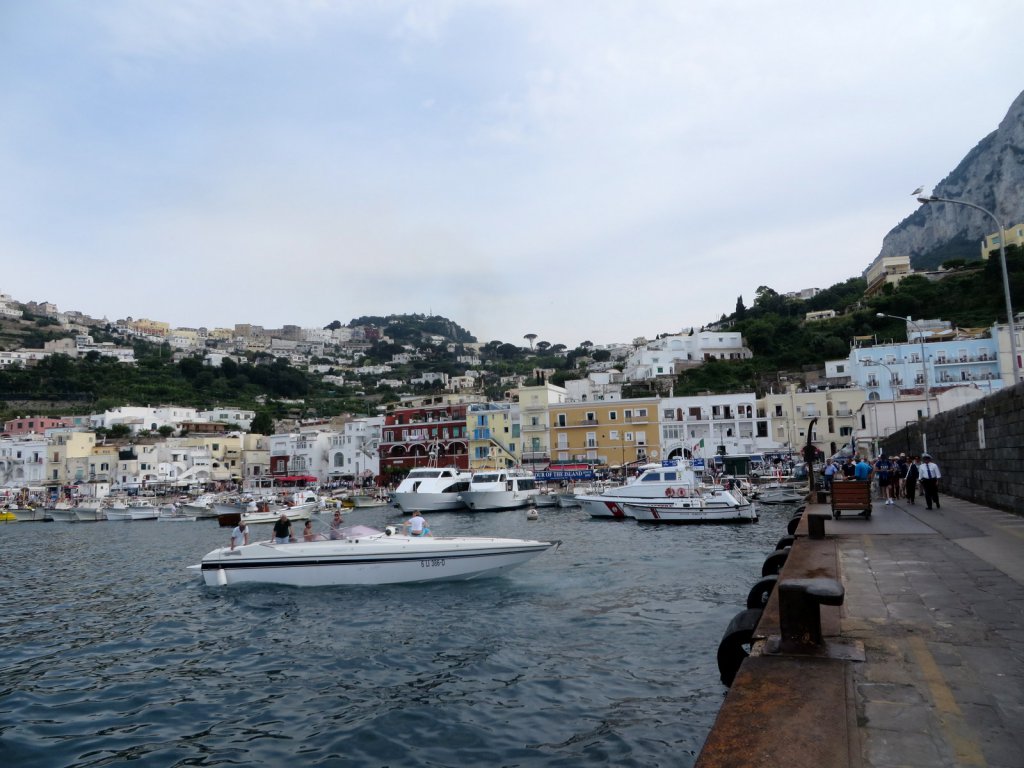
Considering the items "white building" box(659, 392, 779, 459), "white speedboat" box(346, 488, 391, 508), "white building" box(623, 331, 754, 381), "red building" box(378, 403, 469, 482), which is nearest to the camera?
"white building" box(659, 392, 779, 459)

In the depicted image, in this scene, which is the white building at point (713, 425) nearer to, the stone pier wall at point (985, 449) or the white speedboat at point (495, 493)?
the white speedboat at point (495, 493)

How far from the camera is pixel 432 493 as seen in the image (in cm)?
5709

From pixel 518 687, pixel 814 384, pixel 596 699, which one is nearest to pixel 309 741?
pixel 518 687

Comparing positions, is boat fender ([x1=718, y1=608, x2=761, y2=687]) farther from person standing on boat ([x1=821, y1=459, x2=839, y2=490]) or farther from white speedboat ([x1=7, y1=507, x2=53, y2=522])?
white speedboat ([x1=7, y1=507, x2=53, y2=522])

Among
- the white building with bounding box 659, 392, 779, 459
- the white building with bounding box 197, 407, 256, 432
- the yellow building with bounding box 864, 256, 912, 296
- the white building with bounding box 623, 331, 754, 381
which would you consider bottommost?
the white building with bounding box 659, 392, 779, 459

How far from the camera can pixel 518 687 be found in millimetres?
9555

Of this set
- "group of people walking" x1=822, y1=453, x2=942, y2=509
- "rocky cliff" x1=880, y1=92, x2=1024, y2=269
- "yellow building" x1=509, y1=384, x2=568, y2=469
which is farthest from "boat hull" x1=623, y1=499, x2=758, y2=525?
"rocky cliff" x1=880, y1=92, x2=1024, y2=269

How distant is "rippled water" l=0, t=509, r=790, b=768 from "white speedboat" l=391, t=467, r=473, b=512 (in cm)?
3623

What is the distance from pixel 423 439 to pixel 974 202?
446ft

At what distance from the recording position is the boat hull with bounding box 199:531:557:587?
1702cm

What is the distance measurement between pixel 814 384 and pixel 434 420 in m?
42.8

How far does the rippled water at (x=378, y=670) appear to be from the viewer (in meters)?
7.88

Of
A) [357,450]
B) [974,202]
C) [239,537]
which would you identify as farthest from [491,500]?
[974,202]

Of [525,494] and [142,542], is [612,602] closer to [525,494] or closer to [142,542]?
[142,542]
